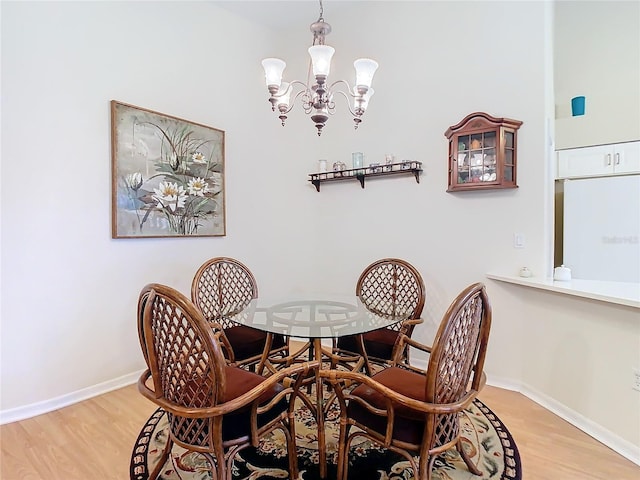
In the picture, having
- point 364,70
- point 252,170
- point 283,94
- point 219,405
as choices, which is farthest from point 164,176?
point 219,405

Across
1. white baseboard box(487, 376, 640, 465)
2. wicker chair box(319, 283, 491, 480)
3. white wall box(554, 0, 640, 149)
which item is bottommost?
white baseboard box(487, 376, 640, 465)

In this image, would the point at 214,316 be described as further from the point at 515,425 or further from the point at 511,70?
the point at 511,70

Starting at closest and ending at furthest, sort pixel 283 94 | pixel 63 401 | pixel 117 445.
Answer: pixel 117 445
pixel 283 94
pixel 63 401

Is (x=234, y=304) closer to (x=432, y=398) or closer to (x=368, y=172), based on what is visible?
(x=368, y=172)

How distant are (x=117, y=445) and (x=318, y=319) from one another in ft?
4.34

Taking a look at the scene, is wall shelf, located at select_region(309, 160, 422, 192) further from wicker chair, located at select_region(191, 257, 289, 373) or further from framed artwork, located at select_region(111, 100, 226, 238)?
wicker chair, located at select_region(191, 257, 289, 373)

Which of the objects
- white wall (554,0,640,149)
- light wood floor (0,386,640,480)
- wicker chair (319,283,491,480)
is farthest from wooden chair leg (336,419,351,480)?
white wall (554,0,640,149)

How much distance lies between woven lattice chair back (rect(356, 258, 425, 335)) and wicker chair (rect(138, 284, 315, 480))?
1.30 m

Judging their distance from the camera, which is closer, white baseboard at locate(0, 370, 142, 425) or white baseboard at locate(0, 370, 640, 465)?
white baseboard at locate(0, 370, 640, 465)

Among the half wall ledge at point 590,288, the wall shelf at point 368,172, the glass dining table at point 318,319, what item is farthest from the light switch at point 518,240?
the glass dining table at point 318,319

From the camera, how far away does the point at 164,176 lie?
9.43 ft

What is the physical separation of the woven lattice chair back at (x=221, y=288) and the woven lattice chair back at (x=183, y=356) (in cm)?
99

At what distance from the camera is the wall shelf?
298 cm

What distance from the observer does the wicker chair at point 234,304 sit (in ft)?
7.71
